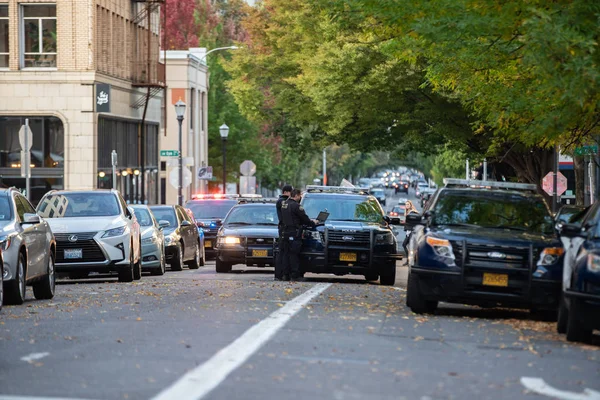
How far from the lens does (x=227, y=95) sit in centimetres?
8188

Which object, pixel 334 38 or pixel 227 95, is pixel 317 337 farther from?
pixel 227 95

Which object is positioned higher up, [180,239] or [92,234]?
[92,234]

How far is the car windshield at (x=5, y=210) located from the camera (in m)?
18.6

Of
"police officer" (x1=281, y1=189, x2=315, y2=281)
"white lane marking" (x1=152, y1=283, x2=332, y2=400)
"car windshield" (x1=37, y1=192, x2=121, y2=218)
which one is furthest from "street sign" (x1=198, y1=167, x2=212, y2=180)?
"white lane marking" (x1=152, y1=283, x2=332, y2=400)

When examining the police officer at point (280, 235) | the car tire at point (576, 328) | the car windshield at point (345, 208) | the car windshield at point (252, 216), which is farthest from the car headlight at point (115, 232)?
the car tire at point (576, 328)

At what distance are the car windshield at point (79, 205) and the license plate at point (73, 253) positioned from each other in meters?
1.01

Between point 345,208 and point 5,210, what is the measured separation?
28.9 ft

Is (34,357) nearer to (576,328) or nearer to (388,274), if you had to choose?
(576,328)

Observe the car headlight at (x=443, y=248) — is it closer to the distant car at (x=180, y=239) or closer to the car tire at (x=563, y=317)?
the car tire at (x=563, y=317)

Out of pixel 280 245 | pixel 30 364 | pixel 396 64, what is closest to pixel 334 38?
pixel 396 64

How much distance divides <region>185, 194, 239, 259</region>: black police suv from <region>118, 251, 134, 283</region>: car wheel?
12831 millimetres

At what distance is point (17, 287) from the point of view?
59.3 ft

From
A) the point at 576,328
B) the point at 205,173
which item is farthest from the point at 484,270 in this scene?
the point at 205,173

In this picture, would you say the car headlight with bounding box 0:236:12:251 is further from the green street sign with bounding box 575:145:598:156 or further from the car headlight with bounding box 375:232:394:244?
the green street sign with bounding box 575:145:598:156
